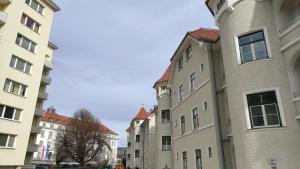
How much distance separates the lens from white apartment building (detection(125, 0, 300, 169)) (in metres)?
11.3

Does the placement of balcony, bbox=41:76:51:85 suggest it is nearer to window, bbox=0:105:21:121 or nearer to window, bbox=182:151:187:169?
window, bbox=0:105:21:121

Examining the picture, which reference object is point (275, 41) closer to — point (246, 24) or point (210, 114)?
point (246, 24)

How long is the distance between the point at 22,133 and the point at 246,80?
2344 cm

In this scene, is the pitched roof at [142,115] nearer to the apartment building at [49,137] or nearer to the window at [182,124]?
the apartment building at [49,137]

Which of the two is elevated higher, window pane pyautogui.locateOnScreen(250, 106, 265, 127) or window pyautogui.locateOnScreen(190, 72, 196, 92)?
window pyautogui.locateOnScreen(190, 72, 196, 92)

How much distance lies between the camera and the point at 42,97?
3328 centimetres

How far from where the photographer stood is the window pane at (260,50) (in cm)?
1289

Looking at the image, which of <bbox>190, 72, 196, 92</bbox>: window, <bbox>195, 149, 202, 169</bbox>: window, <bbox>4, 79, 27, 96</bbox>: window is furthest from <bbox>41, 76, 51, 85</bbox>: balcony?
<bbox>195, 149, 202, 169</bbox>: window

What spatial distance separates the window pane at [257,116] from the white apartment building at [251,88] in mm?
46

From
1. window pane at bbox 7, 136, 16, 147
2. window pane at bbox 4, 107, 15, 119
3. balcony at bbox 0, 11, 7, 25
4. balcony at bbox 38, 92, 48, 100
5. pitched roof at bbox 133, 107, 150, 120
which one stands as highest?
balcony at bbox 0, 11, 7, 25

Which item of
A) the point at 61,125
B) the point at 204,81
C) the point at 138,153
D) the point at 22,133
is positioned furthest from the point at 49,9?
the point at 61,125

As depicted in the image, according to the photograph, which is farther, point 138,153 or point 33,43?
point 138,153

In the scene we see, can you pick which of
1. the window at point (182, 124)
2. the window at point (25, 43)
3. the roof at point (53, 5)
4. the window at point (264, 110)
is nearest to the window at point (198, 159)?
the window at point (182, 124)

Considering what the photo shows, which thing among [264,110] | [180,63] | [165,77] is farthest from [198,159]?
[165,77]
